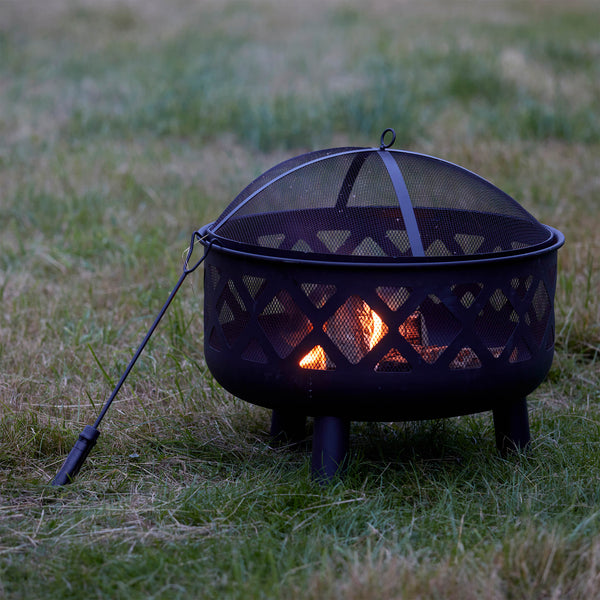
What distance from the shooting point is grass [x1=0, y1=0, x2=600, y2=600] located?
195 cm

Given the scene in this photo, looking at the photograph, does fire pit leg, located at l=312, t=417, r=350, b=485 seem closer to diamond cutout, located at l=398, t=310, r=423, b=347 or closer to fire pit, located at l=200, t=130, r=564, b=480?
fire pit, located at l=200, t=130, r=564, b=480

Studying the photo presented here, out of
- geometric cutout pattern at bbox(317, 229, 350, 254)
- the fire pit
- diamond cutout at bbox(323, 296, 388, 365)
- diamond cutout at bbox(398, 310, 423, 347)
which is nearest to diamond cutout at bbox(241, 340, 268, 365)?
the fire pit

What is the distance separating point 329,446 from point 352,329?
0.37m

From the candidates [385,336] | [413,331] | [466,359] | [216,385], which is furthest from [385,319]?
[216,385]

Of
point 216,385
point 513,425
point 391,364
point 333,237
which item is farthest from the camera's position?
point 216,385

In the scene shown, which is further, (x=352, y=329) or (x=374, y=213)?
(x=374, y=213)

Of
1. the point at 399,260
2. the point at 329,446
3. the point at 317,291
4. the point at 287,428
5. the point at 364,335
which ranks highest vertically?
the point at 399,260

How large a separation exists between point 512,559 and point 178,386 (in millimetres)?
1478

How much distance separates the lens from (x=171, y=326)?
11.2ft

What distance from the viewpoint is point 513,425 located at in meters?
2.54

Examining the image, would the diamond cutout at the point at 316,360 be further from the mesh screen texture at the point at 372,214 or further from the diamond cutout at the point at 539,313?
the diamond cutout at the point at 539,313

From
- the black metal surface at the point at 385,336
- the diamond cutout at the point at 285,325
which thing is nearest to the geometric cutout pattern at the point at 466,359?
the black metal surface at the point at 385,336

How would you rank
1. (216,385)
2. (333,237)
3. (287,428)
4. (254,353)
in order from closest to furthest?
(254,353) → (287,428) → (333,237) → (216,385)

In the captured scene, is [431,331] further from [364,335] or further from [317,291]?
[317,291]
